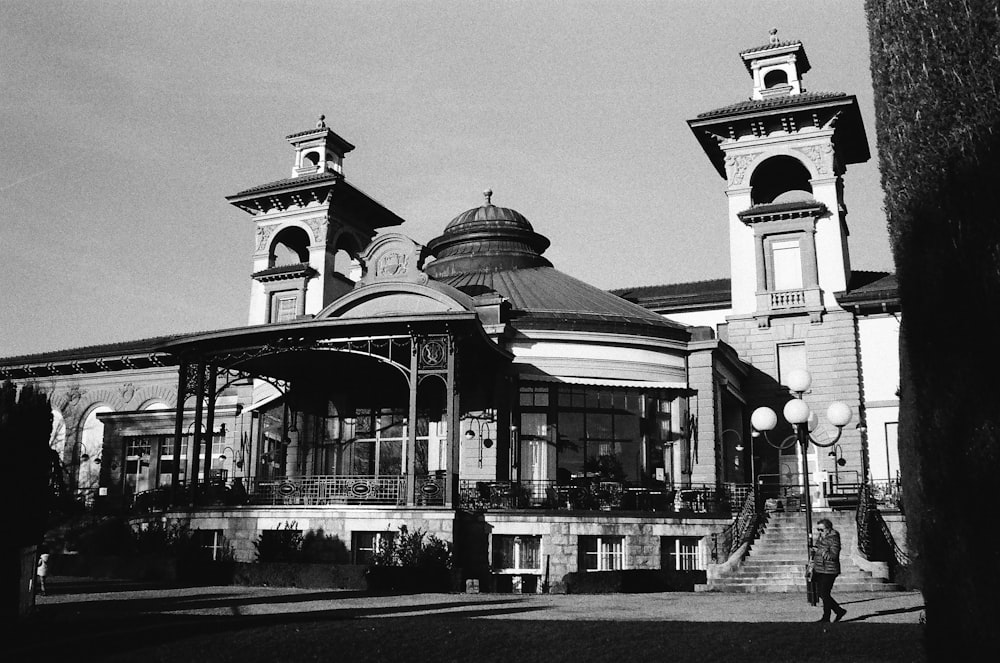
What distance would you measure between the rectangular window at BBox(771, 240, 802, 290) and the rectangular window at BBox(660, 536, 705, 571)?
14.5 m

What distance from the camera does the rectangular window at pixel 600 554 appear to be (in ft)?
82.4

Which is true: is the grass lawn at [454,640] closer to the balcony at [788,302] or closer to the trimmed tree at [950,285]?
the trimmed tree at [950,285]

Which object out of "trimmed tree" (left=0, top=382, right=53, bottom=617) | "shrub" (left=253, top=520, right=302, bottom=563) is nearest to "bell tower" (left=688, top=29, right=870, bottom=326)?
"shrub" (left=253, top=520, right=302, bottom=563)

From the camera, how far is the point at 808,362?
36.1 metres

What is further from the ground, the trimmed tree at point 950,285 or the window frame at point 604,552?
the trimmed tree at point 950,285

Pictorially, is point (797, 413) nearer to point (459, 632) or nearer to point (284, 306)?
point (459, 632)

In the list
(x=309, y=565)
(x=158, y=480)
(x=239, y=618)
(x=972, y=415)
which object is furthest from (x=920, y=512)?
(x=158, y=480)

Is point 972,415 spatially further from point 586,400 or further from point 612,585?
point 586,400

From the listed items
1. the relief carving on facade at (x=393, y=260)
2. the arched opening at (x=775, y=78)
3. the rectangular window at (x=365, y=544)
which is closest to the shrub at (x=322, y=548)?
the rectangular window at (x=365, y=544)

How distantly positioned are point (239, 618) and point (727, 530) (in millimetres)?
13834

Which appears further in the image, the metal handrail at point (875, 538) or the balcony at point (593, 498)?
the balcony at point (593, 498)

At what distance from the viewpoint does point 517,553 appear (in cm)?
2495

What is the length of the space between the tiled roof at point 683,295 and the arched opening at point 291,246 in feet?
51.5

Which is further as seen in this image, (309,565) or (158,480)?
(158,480)
